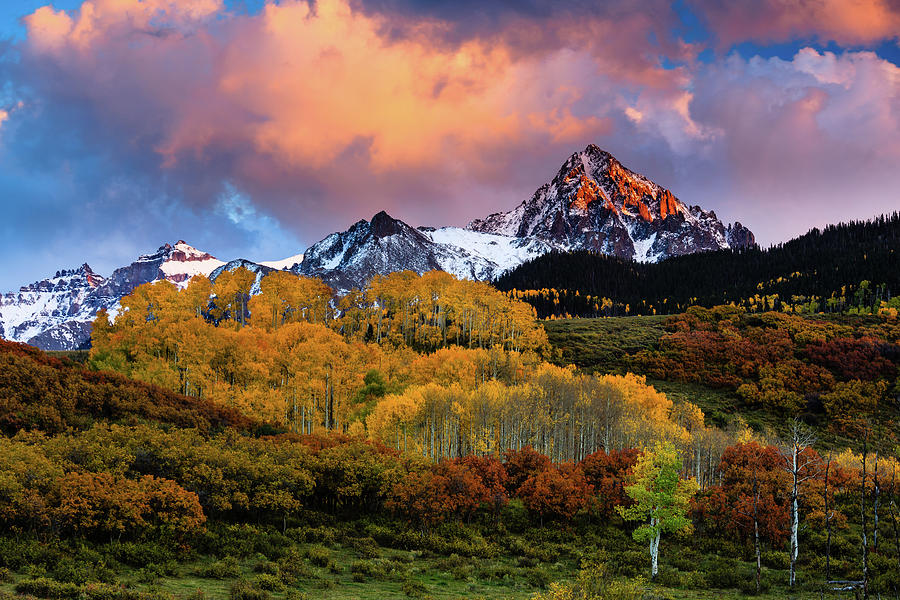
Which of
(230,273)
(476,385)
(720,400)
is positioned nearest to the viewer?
(476,385)

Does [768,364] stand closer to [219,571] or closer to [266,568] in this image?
[266,568]

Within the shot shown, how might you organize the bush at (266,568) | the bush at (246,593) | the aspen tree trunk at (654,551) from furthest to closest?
the aspen tree trunk at (654,551) < the bush at (266,568) < the bush at (246,593)

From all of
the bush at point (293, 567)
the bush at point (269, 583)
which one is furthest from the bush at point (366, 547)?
the bush at point (269, 583)

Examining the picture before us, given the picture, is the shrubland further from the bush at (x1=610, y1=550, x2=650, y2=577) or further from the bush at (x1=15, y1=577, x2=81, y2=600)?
the bush at (x1=610, y1=550, x2=650, y2=577)

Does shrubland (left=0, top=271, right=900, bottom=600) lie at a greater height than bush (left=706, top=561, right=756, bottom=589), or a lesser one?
greater

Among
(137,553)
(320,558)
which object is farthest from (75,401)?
(320,558)

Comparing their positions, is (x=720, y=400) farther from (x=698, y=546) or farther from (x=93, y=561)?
(x=93, y=561)

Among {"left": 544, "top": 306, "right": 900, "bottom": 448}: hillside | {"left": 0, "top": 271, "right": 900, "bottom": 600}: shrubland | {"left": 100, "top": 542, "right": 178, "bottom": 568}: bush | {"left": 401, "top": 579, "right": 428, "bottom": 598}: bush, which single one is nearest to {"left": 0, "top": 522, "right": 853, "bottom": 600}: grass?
{"left": 401, "top": 579, "right": 428, "bottom": 598}: bush

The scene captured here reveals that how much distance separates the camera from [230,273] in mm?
119312

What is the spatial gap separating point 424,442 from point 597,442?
26.5 meters

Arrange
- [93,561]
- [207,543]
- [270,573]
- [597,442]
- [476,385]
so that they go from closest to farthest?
[93,561]
[270,573]
[207,543]
[597,442]
[476,385]

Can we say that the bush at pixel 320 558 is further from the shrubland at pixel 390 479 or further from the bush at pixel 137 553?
the bush at pixel 137 553

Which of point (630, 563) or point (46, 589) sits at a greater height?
point (46, 589)

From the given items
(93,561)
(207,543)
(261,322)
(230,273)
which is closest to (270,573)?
(207,543)
